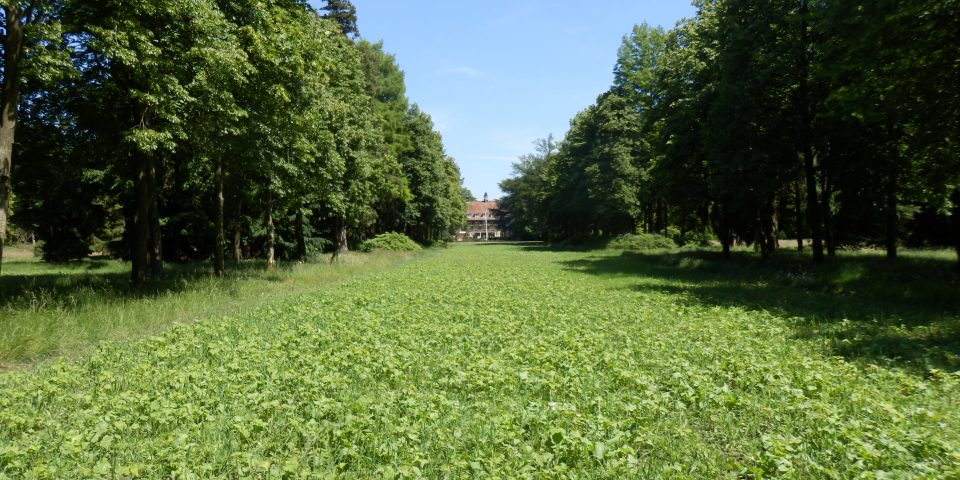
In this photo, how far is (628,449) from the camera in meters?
4.63

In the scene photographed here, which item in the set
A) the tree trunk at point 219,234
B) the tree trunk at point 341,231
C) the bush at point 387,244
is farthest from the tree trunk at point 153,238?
the bush at point 387,244

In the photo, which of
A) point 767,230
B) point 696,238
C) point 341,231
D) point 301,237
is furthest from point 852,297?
point 696,238

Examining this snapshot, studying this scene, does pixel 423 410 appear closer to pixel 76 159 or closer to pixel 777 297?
pixel 777 297

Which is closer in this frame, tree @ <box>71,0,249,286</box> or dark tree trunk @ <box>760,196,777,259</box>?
tree @ <box>71,0,249,286</box>

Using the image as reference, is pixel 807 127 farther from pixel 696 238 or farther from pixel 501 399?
pixel 696 238

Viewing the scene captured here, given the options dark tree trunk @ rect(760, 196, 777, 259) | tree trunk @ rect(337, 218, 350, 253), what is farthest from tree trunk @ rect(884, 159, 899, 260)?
tree trunk @ rect(337, 218, 350, 253)

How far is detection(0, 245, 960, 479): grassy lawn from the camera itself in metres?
4.54

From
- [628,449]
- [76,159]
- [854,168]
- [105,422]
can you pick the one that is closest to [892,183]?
[854,168]

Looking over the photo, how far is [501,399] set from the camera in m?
6.27

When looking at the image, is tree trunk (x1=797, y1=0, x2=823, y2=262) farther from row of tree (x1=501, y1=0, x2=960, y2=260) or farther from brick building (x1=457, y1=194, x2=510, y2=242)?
brick building (x1=457, y1=194, x2=510, y2=242)

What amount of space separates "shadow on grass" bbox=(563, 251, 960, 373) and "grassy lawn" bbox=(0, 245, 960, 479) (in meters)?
0.13

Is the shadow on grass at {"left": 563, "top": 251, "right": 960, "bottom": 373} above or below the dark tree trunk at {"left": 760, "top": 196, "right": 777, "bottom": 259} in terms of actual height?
below

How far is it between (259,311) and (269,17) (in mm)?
9225

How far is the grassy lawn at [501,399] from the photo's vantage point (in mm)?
4539
